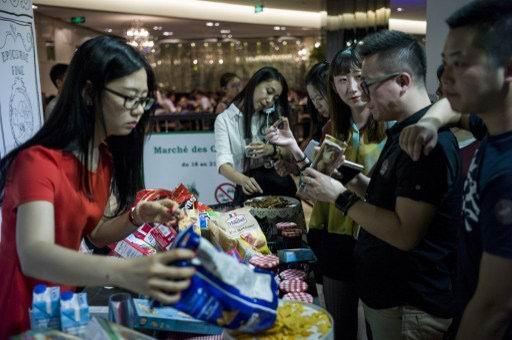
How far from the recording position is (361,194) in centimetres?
191

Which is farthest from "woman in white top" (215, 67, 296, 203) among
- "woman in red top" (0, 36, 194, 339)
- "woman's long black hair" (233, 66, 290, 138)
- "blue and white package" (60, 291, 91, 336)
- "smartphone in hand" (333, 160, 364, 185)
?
"blue and white package" (60, 291, 91, 336)

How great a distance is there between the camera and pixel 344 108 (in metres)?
2.36

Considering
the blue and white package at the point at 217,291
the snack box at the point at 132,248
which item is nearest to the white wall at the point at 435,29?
the snack box at the point at 132,248

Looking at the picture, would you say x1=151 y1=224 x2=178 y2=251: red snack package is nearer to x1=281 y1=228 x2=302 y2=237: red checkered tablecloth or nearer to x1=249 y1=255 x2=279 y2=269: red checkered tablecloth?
x1=249 y1=255 x2=279 y2=269: red checkered tablecloth

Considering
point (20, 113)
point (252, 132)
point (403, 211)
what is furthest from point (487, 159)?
point (20, 113)

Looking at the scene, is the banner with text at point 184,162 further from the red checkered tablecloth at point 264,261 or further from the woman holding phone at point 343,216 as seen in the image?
the red checkered tablecloth at point 264,261

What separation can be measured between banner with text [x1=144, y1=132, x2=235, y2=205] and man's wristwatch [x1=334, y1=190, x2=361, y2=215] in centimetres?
315

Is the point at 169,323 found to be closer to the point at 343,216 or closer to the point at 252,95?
the point at 343,216

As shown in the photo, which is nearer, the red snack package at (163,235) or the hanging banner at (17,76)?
the red snack package at (163,235)

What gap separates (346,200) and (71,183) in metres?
0.86

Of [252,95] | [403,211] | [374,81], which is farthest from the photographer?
[252,95]

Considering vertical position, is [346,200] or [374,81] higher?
[374,81]

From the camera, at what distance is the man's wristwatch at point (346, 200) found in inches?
61.4

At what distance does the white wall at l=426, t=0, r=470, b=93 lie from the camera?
13.4 feet
